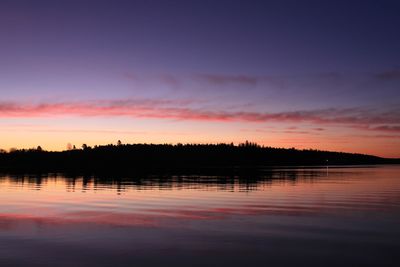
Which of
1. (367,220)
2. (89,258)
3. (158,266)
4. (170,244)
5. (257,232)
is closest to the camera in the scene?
(158,266)

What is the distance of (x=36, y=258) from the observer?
18.2 meters

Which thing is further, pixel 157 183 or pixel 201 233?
pixel 157 183

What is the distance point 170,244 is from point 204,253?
2.51 metres

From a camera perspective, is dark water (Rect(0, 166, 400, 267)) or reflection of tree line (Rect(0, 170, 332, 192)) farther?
reflection of tree line (Rect(0, 170, 332, 192))

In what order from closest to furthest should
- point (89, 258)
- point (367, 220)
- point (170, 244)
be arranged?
1. point (89, 258)
2. point (170, 244)
3. point (367, 220)

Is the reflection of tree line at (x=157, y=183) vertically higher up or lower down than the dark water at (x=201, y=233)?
higher up

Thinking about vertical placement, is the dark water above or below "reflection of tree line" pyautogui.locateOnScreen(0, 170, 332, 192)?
below

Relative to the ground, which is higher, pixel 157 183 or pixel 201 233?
pixel 157 183

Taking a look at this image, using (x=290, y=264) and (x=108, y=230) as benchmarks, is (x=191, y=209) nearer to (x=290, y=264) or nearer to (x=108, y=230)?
(x=108, y=230)

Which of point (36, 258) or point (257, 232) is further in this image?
point (257, 232)

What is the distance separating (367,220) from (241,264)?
14.1 meters

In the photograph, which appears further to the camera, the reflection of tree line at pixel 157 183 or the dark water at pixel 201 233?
the reflection of tree line at pixel 157 183

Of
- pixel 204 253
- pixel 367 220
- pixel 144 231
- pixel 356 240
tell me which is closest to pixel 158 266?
pixel 204 253

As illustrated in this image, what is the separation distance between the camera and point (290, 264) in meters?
17.3
